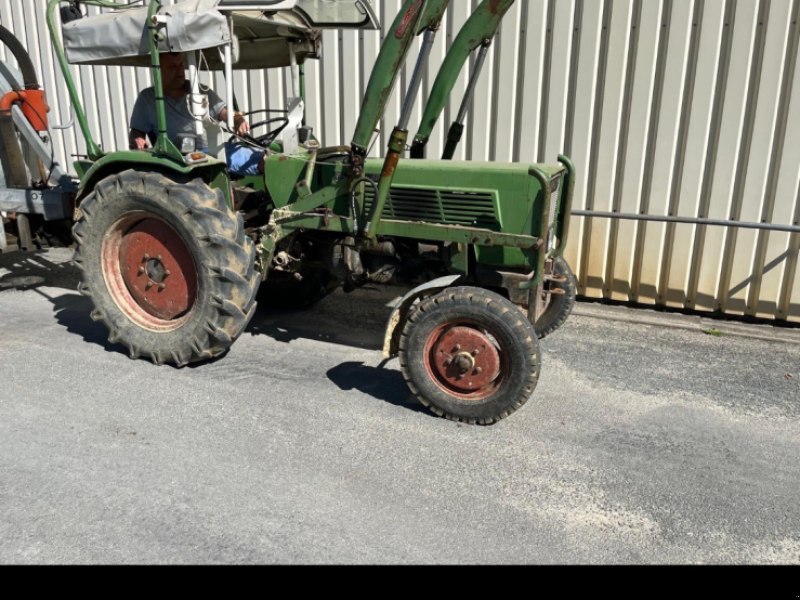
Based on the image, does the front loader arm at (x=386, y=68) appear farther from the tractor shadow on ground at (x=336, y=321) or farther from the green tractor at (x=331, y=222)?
the tractor shadow on ground at (x=336, y=321)

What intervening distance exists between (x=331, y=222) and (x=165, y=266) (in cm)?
117

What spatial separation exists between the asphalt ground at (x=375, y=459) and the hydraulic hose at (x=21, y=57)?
2087 mm

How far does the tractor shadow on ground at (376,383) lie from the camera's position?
4.15 m

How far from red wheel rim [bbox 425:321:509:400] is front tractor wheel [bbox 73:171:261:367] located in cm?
125

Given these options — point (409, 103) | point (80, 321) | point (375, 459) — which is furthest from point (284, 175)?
point (80, 321)

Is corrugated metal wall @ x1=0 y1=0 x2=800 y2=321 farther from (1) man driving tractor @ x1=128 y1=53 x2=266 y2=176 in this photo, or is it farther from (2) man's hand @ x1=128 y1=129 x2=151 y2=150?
(2) man's hand @ x1=128 y1=129 x2=151 y2=150

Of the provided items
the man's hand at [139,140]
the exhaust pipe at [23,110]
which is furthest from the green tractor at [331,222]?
the exhaust pipe at [23,110]

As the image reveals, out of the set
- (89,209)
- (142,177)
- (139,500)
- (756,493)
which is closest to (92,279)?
(89,209)

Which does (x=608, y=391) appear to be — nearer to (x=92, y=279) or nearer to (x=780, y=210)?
(x=780, y=210)

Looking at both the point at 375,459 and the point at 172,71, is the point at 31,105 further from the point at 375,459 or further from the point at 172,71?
the point at 375,459

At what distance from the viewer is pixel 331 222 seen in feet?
14.1

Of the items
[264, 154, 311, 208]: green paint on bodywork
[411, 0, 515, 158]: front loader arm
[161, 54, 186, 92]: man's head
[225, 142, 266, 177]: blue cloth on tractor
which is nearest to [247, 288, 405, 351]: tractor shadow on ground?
[264, 154, 311, 208]: green paint on bodywork

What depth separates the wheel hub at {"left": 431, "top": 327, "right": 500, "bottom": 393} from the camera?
3777 mm

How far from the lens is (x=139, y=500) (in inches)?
123
